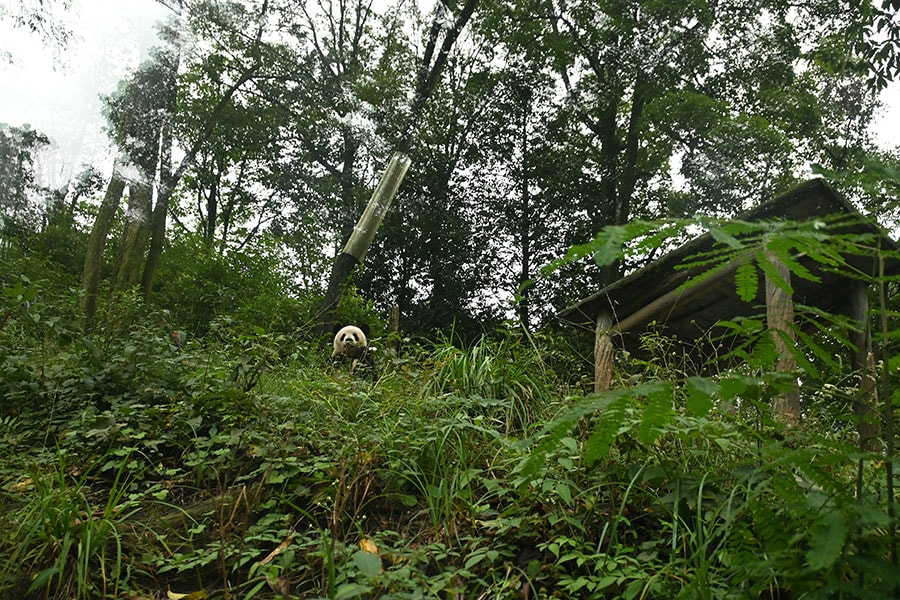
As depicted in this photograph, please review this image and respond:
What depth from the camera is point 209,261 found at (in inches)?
283

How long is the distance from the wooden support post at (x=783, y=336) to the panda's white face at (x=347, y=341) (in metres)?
3.53

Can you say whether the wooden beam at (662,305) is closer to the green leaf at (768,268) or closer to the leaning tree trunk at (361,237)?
the green leaf at (768,268)

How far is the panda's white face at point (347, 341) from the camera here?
531cm

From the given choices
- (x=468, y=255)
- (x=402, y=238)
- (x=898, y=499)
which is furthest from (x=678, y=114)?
(x=898, y=499)

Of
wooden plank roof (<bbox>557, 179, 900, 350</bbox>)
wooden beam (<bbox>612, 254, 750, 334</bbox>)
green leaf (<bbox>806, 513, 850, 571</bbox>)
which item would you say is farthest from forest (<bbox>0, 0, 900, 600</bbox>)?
wooden plank roof (<bbox>557, 179, 900, 350</bbox>)

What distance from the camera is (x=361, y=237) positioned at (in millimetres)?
7316

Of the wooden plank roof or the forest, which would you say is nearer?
the forest

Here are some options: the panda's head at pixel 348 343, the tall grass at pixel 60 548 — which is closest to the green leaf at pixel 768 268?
the tall grass at pixel 60 548

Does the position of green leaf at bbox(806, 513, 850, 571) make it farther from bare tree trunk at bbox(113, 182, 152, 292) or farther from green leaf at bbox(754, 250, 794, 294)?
bare tree trunk at bbox(113, 182, 152, 292)

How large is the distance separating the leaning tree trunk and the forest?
0.26ft

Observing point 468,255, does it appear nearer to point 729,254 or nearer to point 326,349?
point 326,349

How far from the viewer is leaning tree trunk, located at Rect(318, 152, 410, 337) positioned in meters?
6.92

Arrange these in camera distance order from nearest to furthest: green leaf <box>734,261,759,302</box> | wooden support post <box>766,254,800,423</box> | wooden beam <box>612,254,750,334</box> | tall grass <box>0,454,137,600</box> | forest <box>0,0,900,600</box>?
green leaf <box>734,261,759,302</box>
wooden support post <box>766,254,800,423</box>
forest <box>0,0,900,600</box>
tall grass <box>0,454,137,600</box>
wooden beam <box>612,254,750,334</box>

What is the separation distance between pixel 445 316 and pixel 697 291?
15.2 ft
